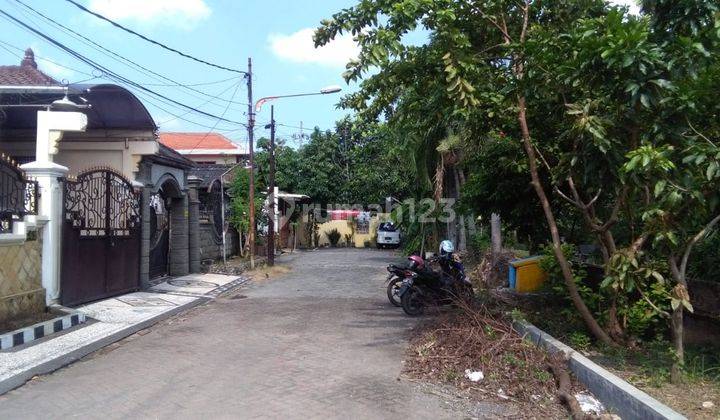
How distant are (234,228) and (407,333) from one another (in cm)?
1409

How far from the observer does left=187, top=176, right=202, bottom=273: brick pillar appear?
16547 millimetres

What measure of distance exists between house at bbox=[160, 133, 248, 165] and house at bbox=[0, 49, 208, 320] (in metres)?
19.9

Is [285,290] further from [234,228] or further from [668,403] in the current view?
[668,403]

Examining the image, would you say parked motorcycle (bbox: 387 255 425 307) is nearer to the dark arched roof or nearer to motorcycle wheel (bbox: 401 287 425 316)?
motorcycle wheel (bbox: 401 287 425 316)

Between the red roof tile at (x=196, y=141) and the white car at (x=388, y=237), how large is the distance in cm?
1013

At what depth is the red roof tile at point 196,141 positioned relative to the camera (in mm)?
36188

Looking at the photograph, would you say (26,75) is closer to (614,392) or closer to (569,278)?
(569,278)

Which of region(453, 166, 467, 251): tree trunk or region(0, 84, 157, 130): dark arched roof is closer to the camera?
region(0, 84, 157, 130): dark arched roof

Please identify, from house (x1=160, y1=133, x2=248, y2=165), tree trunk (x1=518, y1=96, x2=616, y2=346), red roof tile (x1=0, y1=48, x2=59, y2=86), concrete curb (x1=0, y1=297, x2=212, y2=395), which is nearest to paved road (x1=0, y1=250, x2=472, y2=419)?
concrete curb (x1=0, y1=297, x2=212, y2=395)

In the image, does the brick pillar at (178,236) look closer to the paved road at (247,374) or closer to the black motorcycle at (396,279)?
the paved road at (247,374)

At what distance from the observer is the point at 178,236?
1584cm

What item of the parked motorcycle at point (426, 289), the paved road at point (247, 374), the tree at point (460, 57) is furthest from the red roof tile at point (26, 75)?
the parked motorcycle at point (426, 289)

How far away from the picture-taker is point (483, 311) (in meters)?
8.12

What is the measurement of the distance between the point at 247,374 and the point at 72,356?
2.39 m
